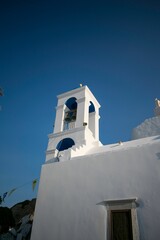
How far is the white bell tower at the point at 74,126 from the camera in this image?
11.7 meters

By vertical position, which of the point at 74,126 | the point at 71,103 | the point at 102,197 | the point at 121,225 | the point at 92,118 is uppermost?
the point at 71,103

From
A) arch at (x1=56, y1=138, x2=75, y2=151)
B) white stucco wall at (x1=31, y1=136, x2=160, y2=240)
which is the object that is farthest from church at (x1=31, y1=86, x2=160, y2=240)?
arch at (x1=56, y1=138, x2=75, y2=151)

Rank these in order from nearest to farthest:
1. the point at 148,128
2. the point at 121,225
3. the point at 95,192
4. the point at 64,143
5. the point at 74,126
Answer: the point at 121,225 → the point at 95,192 → the point at 64,143 → the point at 74,126 → the point at 148,128

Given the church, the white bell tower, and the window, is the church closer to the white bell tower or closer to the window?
the window

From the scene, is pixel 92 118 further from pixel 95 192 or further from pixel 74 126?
pixel 95 192

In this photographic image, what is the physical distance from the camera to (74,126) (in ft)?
44.8

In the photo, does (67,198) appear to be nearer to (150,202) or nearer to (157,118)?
(150,202)

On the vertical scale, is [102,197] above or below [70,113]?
below

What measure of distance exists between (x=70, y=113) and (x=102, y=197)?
8140 millimetres

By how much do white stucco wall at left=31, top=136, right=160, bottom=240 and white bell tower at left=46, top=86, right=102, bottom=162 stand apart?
1741 mm

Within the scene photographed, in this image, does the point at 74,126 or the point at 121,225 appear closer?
the point at 121,225

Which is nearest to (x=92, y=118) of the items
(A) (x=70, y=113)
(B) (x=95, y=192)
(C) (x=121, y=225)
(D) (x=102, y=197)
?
(A) (x=70, y=113)

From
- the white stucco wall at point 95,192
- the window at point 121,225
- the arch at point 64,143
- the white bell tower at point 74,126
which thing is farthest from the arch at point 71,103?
the window at point 121,225

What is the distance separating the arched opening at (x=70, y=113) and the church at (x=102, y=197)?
418cm
